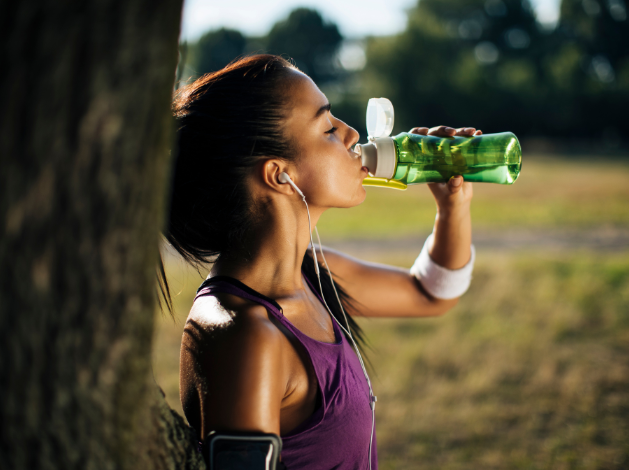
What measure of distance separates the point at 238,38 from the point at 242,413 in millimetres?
65888

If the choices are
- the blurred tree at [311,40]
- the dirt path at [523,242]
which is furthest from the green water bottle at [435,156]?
the blurred tree at [311,40]

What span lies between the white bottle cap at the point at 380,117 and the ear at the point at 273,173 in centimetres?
41

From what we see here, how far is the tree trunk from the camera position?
665mm

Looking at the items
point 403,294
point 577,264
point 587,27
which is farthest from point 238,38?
point 403,294

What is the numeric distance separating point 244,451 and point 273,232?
0.65 m

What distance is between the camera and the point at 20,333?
0.73 meters

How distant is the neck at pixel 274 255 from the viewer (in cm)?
151

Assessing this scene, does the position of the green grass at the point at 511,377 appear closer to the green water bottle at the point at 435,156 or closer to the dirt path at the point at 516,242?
the green water bottle at the point at 435,156

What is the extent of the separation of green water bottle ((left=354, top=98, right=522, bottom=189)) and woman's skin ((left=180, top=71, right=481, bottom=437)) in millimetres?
55

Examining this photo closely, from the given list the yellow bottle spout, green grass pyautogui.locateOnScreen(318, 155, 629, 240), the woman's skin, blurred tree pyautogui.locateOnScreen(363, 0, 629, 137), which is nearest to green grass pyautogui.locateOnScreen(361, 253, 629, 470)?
the woman's skin

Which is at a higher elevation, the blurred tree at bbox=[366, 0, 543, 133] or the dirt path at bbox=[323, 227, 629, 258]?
the blurred tree at bbox=[366, 0, 543, 133]

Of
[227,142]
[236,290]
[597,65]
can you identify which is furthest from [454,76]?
[236,290]

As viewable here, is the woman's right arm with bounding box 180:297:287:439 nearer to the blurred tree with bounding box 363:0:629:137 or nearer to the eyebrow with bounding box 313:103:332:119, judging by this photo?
the eyebrow with bounding box 313:103:332:119

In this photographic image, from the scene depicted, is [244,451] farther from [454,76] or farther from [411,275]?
[454,76]
